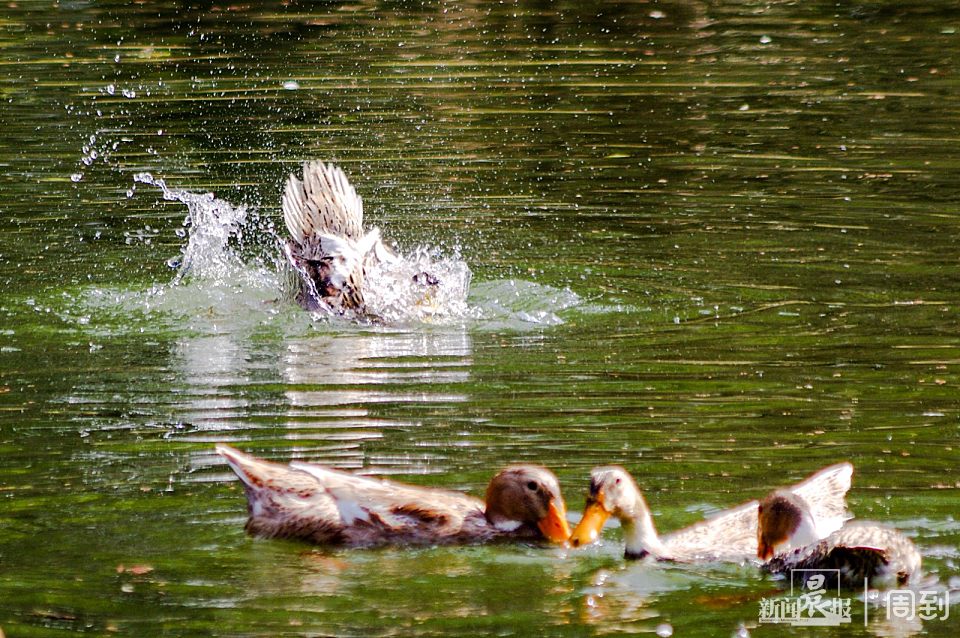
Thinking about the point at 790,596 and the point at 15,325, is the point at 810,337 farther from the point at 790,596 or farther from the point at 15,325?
the point at 15,325

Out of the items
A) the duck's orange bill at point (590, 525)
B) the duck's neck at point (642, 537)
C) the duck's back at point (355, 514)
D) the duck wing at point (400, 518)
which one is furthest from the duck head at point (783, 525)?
the duck wing at point (400, 518)

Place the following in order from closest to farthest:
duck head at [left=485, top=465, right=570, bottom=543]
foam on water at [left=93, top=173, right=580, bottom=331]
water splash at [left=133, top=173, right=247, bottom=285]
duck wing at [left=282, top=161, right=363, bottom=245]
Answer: duck head at [left=485, top=465, right=570, bottom=543] → foam on water at [left=93, top=173, right=580, bottom=331] → water splash at [left=133, top=173, right=247, bottom=285] → duck wing at [left=282, top=161, right=363, bottom=245]

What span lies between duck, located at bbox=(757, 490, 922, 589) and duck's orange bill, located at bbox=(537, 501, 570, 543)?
864 mm

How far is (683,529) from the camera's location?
23.3ft

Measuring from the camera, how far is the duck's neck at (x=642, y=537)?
6895 millimetres

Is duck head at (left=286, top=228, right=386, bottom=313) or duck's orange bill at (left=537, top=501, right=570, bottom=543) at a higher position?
duck head at (left=286, top=228, right=386, bottom=313)

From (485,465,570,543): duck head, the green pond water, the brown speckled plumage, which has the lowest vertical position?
the brown speckled plumage

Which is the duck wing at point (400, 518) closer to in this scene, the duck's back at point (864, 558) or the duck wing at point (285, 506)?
the duck wing at point (285, 506)

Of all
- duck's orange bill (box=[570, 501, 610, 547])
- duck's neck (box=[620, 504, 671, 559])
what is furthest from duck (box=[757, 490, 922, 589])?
duck's orange bill (box=[570, 501, 610, 547])

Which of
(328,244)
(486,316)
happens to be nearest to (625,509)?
(486,316)

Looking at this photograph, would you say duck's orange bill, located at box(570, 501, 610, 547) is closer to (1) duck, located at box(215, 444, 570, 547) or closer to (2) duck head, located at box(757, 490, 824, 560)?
(1) duck, located at box(215, 444, 570, 547)

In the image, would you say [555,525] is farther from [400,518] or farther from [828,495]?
[828,495]

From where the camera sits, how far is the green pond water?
22.4 feet

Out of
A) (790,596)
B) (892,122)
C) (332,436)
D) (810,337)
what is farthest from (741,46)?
(790,596)
